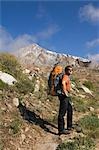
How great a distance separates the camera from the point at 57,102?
50.9 ft

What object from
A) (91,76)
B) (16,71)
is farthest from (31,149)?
(91,76)

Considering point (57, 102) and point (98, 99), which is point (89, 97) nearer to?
point (98, 99)

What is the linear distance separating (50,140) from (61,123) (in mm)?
589

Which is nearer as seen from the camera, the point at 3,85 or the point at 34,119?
the point at 34,119

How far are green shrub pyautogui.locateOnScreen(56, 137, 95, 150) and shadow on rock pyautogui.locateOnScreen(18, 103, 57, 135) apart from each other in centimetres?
113

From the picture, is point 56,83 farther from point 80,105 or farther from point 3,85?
point 80,105

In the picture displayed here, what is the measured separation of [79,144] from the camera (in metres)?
11.4

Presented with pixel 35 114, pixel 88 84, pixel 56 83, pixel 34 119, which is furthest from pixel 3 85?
pixel 88 84

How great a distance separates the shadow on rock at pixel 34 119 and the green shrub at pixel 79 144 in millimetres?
1126

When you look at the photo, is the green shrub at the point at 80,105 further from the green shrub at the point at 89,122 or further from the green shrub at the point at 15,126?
the green shrub at the point at 15,126

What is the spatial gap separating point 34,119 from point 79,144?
2.40 meters

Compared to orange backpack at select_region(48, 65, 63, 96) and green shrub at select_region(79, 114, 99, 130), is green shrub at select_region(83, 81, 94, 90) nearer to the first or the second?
green shrub at select_region(79, 114, 99, 130)

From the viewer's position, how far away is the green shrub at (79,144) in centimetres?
1118

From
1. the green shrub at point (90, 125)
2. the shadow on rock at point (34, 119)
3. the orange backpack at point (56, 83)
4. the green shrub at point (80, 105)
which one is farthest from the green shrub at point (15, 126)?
the green shrub at point (80, 105)
